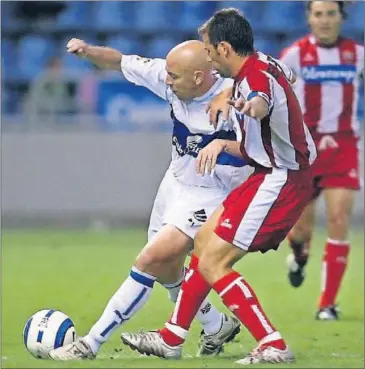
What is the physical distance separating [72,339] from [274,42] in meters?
13.9

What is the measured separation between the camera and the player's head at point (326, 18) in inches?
401

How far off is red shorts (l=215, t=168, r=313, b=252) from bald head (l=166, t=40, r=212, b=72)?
0.77 meters

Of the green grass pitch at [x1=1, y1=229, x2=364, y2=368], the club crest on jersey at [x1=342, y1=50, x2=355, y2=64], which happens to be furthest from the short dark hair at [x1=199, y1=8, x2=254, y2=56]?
the club crest on jersey at [x1=342, y1=50, x2=355, y2=64]

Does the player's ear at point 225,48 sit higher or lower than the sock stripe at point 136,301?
higher

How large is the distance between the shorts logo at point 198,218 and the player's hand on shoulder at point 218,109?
2.35ft

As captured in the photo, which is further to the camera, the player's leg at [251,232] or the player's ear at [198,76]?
the player's ear at [198,76]

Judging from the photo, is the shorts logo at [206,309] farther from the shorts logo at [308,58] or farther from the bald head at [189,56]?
the shorts logo at [308,58]

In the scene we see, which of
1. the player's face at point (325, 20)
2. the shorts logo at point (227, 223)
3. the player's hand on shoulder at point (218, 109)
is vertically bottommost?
the shorts logo at point (227, 223)

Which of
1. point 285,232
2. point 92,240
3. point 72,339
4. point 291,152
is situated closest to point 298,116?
point 291,152

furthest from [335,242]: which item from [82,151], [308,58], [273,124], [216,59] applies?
[82,151]

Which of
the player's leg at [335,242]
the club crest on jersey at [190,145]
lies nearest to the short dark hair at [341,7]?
the player's leg at [335,242]

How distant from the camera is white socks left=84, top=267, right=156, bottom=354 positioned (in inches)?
282

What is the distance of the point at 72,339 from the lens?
24.1 ft

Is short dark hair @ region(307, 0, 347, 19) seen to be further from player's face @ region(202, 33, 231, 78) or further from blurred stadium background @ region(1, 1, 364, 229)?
blurred stadium background @ region(1, 1, 364, 229)
